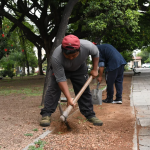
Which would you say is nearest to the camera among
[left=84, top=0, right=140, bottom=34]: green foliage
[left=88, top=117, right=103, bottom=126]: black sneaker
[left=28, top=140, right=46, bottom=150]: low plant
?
[left=28, top=140, right=46, bottom=150]: low plant

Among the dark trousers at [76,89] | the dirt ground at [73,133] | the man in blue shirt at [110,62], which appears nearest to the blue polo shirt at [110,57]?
the man in blue shirt at [110,62]

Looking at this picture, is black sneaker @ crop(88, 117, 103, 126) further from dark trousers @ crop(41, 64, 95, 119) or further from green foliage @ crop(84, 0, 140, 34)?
green foliage @ crop(84, 0, 140, 34)

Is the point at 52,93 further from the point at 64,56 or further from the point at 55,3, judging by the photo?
the point at 55,3

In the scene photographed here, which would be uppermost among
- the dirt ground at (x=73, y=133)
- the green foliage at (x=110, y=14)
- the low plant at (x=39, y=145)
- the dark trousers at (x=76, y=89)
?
the green foliage at (x=110, y=14)

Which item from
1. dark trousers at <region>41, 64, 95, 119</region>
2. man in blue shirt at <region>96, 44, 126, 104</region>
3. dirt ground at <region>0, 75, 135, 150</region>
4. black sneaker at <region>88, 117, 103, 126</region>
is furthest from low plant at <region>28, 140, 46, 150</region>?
man in blue shirt at <region>96, 44, 126, 104</region>

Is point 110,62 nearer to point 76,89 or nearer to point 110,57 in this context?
point 110,57

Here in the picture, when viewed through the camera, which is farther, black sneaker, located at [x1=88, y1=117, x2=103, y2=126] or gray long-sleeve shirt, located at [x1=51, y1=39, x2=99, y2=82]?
black sneaker, located at [x1=88, y1=117, x2=103, y2=126]

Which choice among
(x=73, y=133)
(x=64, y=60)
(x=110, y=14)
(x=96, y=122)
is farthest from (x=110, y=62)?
(x=110, y=14)

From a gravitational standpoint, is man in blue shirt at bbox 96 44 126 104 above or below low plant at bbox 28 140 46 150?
above

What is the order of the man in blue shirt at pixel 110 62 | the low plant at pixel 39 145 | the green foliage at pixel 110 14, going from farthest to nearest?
the green foliage at pixel 110 14, the man in blue shirt at pixel 110 62, the low plant at pixel 39 145

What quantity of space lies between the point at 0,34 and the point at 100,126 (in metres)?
9.87

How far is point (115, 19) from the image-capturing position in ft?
40.7

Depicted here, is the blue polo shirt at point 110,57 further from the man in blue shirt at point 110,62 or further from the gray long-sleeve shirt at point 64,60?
the gray long-sleeve shirt at point 64,60

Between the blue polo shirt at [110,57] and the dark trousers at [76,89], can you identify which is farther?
the blue polo shirt at [110,57]
